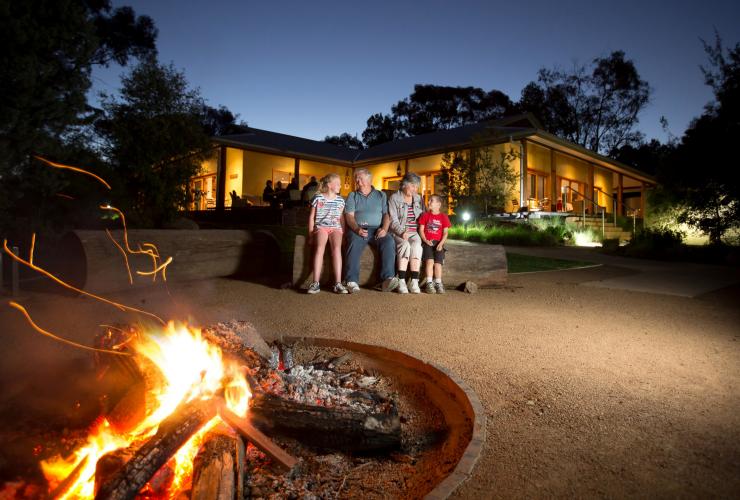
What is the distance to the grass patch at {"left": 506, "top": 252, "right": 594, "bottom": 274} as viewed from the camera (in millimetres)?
9036

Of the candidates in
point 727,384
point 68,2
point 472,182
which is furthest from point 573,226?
point 68,2

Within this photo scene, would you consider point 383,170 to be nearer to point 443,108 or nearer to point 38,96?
point 38,96

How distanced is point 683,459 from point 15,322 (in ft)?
18.7

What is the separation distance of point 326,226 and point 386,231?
93cm

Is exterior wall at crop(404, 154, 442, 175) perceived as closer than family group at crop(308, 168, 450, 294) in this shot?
No

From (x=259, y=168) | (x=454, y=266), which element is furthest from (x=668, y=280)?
(x=259, y=168)

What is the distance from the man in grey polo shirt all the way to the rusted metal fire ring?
8.22 ft

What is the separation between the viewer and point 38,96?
1130 centimetres

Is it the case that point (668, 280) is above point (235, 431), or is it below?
above

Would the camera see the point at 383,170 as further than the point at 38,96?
Yes

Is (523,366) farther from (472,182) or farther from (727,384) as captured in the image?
(472,182)

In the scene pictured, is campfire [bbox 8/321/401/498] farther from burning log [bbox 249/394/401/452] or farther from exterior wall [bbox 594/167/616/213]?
exterior wall [bbox 594/167/616/213]

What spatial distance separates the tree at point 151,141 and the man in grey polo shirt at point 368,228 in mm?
8431

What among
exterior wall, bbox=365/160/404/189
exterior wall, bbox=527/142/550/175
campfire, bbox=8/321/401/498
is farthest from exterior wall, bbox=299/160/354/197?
campfire, bbox=8/321/401/498
